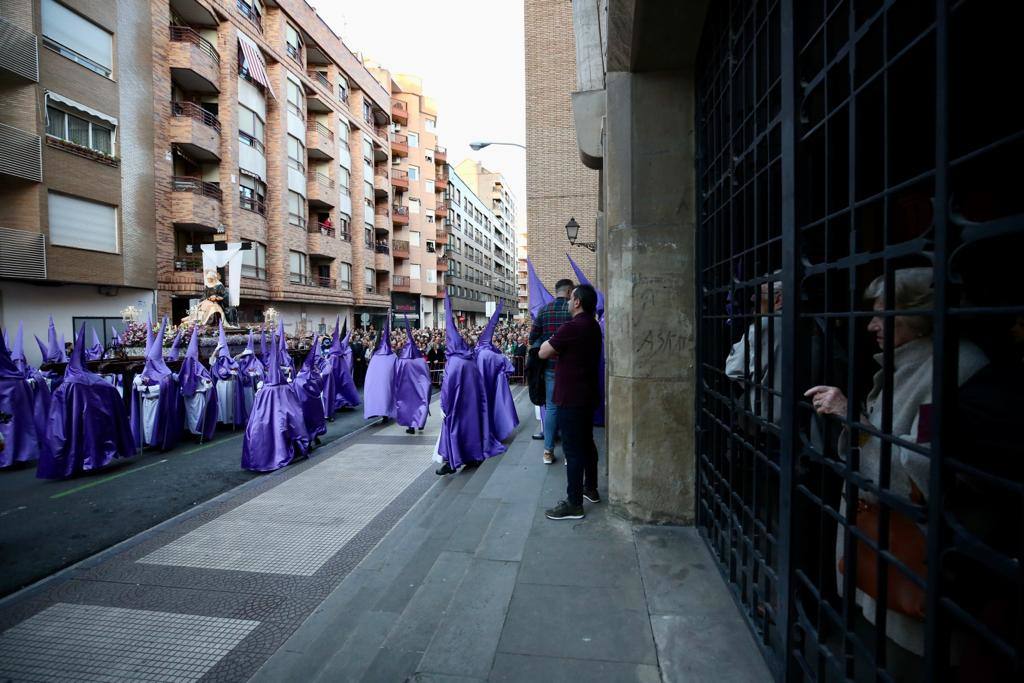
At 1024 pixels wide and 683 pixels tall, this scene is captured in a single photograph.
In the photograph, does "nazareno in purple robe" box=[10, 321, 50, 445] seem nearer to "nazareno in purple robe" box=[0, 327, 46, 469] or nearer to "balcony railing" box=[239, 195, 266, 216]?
"nazareno in purple robe" box=[0, 327, 46, 469]

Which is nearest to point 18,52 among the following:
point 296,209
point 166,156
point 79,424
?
point 166,156

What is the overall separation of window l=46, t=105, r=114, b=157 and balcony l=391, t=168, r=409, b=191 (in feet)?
98.1

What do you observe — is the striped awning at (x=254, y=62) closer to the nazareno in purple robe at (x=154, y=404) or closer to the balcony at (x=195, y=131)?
the balcony at (x=195, y=131)

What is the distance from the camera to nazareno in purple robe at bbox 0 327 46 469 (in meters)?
8.06

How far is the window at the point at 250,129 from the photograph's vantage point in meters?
25.4

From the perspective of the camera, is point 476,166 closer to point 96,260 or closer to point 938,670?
point 96,260

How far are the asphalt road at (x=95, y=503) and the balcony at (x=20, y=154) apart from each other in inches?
488

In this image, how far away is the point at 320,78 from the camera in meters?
33.4

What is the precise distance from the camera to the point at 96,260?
1856 centimetres

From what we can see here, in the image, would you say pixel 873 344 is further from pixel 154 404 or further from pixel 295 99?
pixel 295 99

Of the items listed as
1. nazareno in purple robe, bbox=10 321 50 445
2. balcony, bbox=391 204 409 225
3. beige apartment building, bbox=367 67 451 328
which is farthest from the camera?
balcony, bbox=391 204 409 225

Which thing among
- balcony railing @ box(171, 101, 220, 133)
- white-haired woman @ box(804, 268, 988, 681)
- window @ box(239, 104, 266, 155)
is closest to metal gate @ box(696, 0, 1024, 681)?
white-haired woman @ box(804, 268, 988, 681)

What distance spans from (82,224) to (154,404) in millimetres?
13307

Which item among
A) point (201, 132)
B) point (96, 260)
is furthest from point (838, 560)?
point (201, 132)
